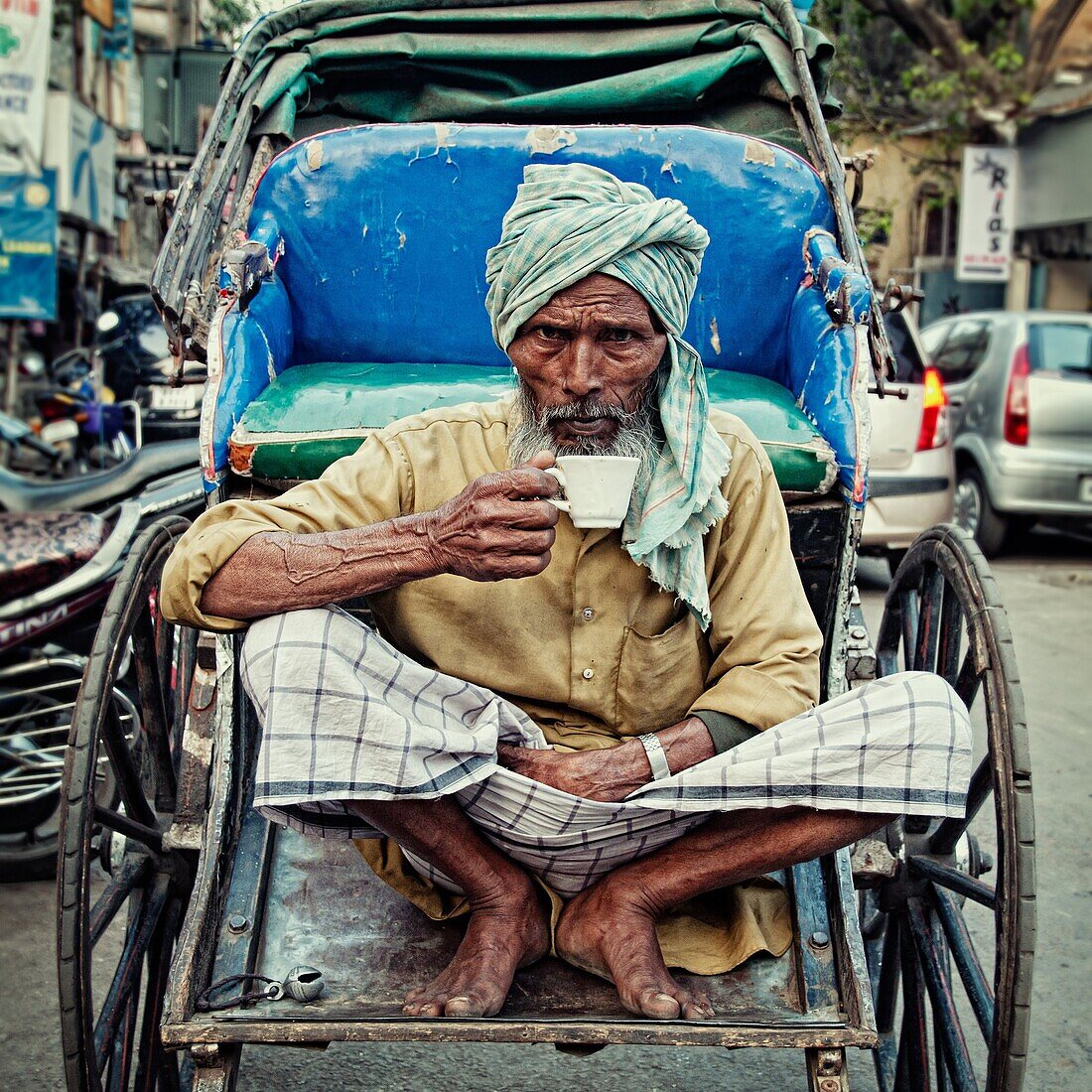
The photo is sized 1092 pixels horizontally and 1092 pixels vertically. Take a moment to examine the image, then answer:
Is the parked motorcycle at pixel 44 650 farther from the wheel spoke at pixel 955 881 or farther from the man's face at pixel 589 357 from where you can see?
the wheel spoke at pixel 955 881

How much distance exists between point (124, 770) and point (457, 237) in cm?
164

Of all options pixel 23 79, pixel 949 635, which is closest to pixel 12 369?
pixel 23 79

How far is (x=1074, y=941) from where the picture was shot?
3.59 meters

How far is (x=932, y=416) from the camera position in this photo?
7.27 m

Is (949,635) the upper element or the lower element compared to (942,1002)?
upper

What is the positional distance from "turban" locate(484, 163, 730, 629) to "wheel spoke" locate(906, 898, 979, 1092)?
82 cm

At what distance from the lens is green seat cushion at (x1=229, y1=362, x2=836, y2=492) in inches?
102

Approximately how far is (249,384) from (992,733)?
1661 mm

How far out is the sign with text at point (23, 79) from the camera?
934cm

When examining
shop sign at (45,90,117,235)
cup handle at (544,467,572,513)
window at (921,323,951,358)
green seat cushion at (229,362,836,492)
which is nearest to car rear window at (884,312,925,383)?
window at (921,323,951,358)

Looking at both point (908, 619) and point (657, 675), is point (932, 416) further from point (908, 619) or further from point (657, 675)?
point (657, 675)

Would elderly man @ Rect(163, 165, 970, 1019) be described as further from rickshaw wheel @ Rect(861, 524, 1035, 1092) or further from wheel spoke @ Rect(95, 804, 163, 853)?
wheel spoke @ Rect(95, 804, 163, 853)

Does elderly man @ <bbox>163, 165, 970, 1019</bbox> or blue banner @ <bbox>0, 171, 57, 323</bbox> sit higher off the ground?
blue banner @ <bbox>0, 171, 57, 323</bbox>

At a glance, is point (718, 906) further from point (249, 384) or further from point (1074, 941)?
point (1074, 941)
